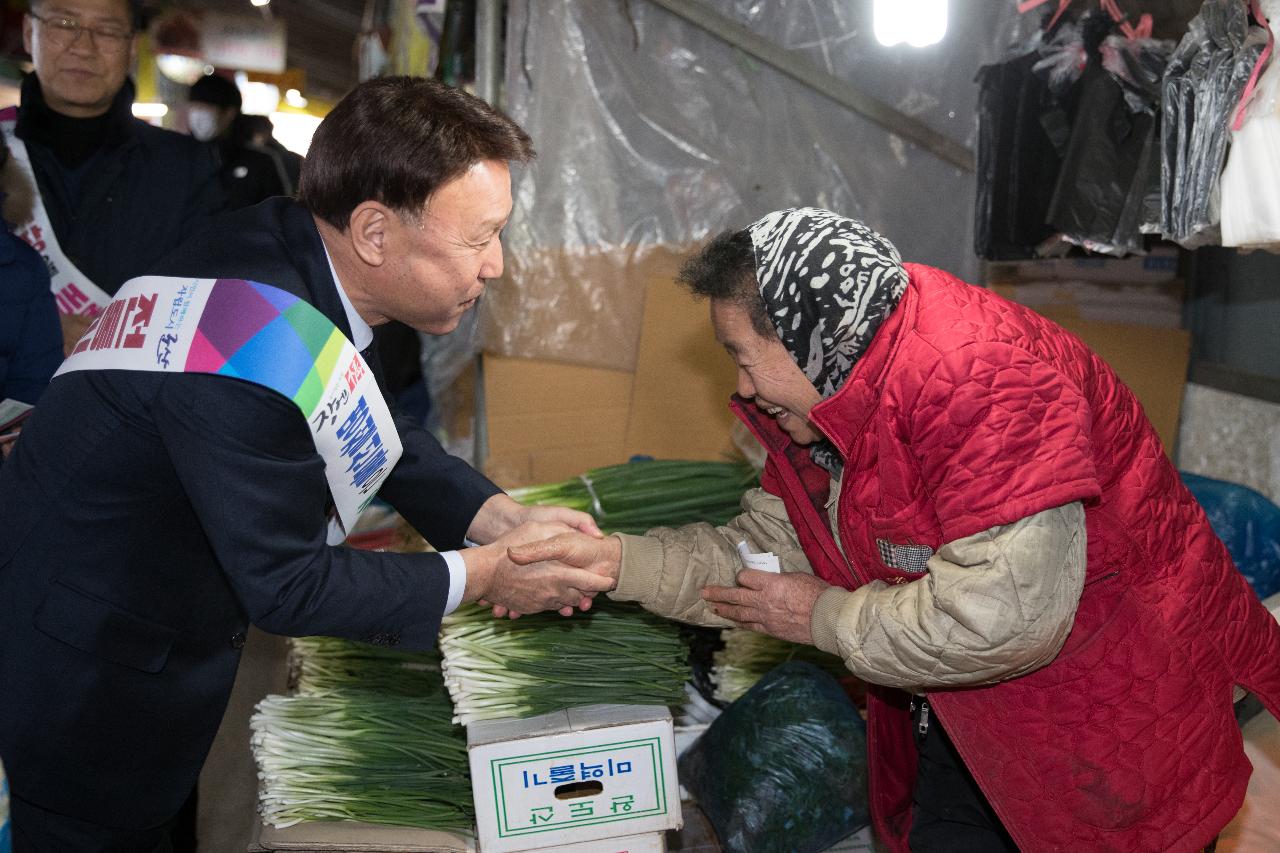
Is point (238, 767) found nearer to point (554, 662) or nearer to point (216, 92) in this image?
point (554, 662)

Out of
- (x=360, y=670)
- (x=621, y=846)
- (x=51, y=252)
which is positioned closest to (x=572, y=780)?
(x=621, y=846)

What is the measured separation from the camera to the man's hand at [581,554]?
2.17 m

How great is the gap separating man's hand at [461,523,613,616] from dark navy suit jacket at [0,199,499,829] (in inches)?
12.0

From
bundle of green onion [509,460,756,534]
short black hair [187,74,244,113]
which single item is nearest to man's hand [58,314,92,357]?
bundle of green onion [509,460,756,534]

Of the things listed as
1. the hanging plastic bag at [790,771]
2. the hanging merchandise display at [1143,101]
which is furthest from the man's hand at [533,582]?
the hanging merchandise display at [1143,101]

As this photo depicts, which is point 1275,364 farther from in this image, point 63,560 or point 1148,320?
point 63,560

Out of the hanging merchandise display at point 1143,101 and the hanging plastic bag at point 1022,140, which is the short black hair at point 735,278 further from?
the hanging plastic bag at point 1022,140

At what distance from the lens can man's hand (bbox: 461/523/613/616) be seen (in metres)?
2.12

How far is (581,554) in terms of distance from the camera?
222 centimetres

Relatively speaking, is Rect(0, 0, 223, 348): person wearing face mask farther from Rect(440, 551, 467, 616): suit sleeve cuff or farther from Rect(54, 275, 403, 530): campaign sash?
Rect(440, 551, 467, 616): suit sleeve cuff

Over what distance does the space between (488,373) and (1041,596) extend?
3.07 m

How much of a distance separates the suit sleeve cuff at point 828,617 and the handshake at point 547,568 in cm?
52

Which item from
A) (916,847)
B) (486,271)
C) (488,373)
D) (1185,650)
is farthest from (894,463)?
(488,373)

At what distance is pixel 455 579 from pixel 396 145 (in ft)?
2.53
